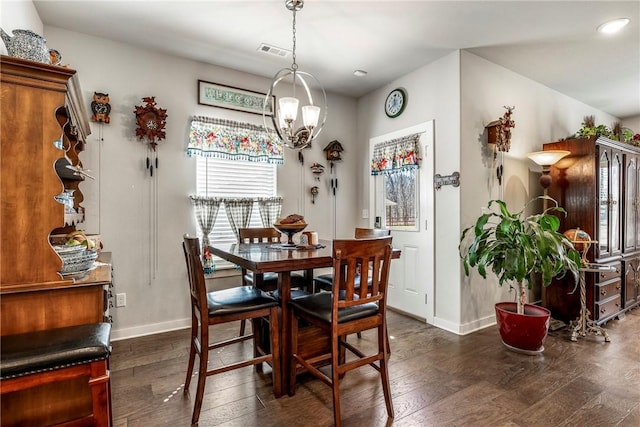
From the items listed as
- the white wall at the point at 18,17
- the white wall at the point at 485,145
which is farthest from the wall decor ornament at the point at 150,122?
the white wall at the point at 485,145

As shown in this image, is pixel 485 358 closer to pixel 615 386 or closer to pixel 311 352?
pixel 615 386

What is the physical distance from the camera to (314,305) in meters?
2.01

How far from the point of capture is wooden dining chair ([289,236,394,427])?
5.75 ft

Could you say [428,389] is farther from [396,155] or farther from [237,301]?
[396,155]

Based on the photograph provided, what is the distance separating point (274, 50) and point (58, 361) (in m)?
2.93

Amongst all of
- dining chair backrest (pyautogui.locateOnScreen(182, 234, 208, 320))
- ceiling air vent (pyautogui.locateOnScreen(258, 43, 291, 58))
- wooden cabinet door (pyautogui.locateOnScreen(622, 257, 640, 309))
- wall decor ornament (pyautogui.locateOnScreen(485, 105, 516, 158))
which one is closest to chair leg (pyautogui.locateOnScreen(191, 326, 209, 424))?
dining chair backrest (pyautogui.locateOnScreen(182, 234, 208, 320))

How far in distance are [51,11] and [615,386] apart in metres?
4.87

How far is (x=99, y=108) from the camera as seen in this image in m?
2.91

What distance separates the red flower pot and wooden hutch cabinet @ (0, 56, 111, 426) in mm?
2954

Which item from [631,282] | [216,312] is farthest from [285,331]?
[631,282]

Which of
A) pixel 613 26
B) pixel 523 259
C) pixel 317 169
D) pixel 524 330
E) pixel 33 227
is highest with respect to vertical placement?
pixel 613 26

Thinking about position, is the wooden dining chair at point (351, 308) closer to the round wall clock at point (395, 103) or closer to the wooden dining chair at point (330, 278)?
the wooden dining chair at point (330, 278)

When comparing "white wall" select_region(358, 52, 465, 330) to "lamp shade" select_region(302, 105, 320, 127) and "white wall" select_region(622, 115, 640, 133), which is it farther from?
"white wall" select_region(622, 115, 640, 133)

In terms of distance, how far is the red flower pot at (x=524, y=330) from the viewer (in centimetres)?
267
